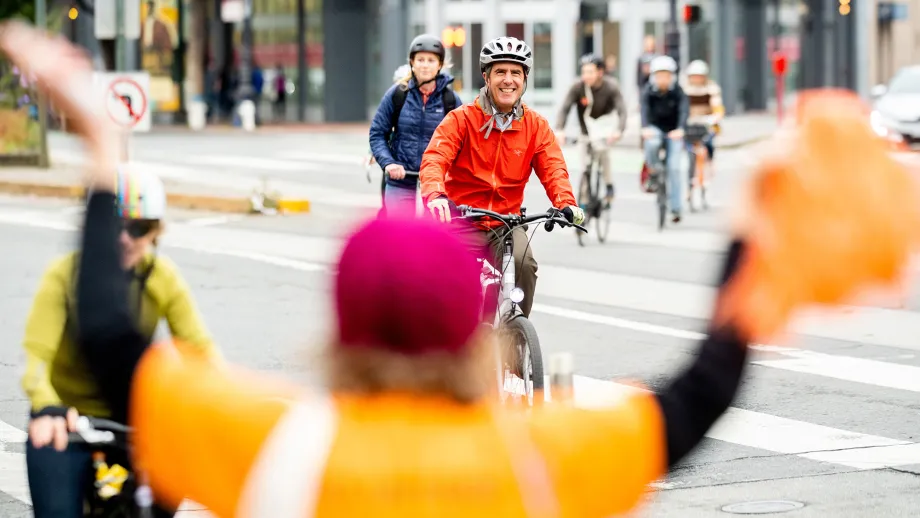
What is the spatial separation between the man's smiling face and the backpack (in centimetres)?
278

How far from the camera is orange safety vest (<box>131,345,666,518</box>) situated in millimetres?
2105

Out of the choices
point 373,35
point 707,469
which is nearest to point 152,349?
point 707,469

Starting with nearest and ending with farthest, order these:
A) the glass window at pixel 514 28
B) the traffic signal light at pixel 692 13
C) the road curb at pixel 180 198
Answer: the road curb at pixel 180 198, the traffic signal light at pixel 692 13, the glass window at pixel 514 28

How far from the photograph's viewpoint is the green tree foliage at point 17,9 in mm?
31891

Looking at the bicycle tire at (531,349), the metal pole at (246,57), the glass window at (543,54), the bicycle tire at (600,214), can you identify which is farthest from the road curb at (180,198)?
the glass window at (543,54)

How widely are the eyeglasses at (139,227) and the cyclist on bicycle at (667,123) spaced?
47.4ft

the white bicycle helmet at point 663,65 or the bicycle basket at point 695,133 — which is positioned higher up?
the white bicycle helmet at point 663,65

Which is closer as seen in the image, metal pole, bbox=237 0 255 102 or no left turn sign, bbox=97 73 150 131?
no left turn sign, bbox=97 73 150 131

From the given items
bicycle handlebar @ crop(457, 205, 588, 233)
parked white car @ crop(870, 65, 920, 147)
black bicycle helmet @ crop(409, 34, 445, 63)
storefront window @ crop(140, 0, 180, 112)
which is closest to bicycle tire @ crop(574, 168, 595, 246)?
black bicycle helmet @ crop(409, 34, 445, 63)

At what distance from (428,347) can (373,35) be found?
150 feet

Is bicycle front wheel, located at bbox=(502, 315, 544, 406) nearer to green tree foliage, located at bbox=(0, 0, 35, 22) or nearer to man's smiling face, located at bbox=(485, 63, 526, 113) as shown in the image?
man's smiling face, located at bbox=(485, 63, 526, 113)

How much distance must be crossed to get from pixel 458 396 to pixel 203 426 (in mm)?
337

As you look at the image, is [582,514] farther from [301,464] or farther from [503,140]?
[503,140]

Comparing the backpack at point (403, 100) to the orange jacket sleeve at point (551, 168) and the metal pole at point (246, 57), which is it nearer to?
the orange jacket sleeve at point (551, 168)
